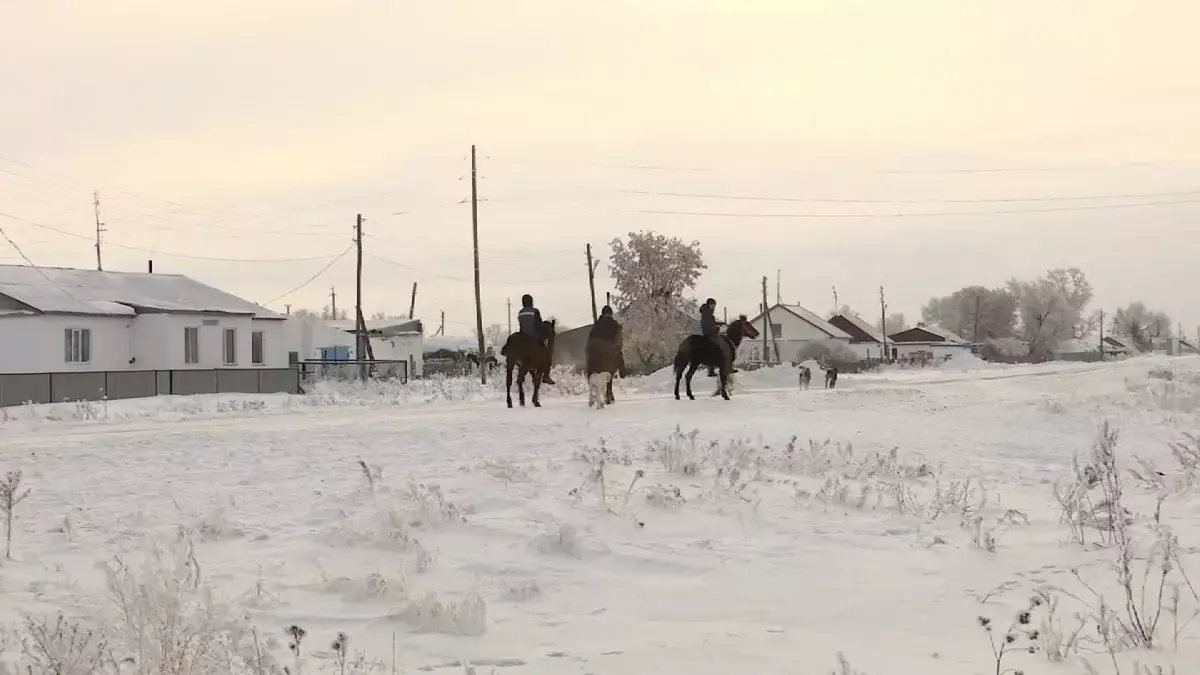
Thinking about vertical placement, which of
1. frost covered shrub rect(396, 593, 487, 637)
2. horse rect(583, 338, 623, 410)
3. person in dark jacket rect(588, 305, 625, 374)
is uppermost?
person in dark jacket rect(588, 305, 625, 374)

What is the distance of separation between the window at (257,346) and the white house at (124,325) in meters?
0.04

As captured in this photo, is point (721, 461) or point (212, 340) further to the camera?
point (212, 340)

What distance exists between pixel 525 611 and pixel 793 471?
18.8 ft

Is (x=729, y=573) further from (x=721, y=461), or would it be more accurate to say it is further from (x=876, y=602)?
(x=721, y=461)

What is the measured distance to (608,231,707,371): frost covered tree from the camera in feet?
210

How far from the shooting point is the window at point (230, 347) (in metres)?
40.0

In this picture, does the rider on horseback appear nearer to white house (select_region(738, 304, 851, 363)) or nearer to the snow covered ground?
the snow covered ground

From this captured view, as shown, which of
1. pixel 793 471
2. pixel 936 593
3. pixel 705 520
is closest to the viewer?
pixel 936 593

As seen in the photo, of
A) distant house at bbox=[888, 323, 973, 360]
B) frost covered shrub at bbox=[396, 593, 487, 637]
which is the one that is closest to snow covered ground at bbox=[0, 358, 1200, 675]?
frost covered shrub at bbox=[396, 593, 487, 637]

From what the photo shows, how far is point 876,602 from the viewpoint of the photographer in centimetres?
632

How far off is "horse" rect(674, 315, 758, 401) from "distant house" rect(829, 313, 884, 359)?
90241 millimetres

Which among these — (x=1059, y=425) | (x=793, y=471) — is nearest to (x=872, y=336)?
(x=1059, y=425)

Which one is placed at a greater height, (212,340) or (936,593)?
(212,340)

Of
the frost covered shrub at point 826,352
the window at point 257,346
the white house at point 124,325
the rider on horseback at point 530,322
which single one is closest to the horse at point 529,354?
the rider on horseback at point 530,322
